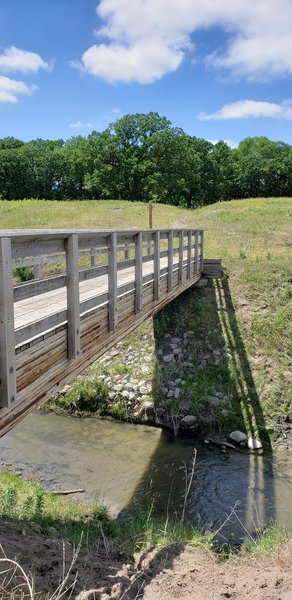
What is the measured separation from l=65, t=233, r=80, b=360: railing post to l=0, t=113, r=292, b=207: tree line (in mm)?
40623

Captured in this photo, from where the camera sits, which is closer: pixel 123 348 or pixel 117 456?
pixel 117 456

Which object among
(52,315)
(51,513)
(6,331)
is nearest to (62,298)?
(52,315)

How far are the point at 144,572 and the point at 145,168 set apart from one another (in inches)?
1739

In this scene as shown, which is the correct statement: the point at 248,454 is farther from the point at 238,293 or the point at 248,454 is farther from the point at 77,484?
the point at 238,293

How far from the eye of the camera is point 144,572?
A: 4.54m

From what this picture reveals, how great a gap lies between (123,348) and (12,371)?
31.6ft

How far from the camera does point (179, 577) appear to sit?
4477 mm

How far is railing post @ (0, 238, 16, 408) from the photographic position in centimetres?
362

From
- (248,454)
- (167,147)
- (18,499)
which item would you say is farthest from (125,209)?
(18,499)

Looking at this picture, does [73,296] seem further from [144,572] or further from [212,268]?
[212,268]

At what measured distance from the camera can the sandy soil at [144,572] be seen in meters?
4.08

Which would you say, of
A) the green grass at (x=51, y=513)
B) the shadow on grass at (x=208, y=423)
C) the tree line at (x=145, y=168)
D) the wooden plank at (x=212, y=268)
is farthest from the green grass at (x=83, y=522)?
the tree line at (x=145, y=168)

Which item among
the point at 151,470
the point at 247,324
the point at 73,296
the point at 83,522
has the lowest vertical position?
the point at 151,470

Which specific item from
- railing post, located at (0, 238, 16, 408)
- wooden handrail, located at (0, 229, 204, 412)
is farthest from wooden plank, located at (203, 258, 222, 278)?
railing post, located at (0, 238, 16, 408)
